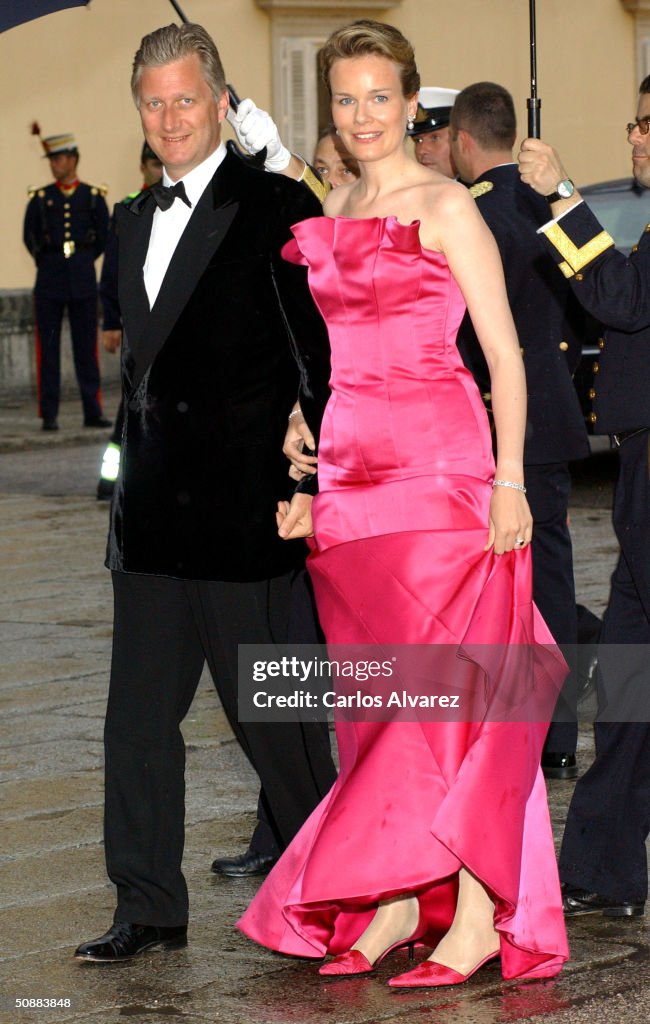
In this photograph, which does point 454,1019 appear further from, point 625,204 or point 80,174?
point 80,174

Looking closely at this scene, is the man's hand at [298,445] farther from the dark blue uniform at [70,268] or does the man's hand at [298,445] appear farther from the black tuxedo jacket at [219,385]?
the dark blue uniform at [70,268]

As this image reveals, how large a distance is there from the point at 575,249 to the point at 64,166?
1195 centimetres

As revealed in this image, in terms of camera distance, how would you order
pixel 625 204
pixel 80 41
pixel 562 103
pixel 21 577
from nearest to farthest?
pixel 21 577
pixel 625 204
pixel 80 41
pixel 562 103

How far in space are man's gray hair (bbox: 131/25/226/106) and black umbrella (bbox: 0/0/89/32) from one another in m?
0.77

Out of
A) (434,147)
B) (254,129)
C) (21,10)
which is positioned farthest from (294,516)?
(434,147)

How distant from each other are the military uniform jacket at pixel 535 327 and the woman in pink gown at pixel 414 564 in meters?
1.68

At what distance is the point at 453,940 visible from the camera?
13.3 ft

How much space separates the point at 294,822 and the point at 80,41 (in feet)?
48.4

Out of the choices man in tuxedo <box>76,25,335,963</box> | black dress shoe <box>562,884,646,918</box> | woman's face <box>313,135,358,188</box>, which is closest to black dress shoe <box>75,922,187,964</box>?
man in tuxedo <box>76,25,335,963</box>

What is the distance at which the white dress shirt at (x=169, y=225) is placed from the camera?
14.0ft

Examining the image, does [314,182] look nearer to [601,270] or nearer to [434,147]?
[601,270]

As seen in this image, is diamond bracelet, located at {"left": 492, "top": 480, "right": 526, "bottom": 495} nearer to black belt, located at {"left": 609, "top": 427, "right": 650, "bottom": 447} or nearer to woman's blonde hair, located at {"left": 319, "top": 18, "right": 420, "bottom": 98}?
black belt, located at {"left": 609, "top": 427, "right": 650, "bottom": 447}

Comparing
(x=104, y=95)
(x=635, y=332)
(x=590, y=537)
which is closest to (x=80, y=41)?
(x=104, y=95)

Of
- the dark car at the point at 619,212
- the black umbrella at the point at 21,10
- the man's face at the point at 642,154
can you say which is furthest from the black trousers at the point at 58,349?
the man's face at the point at 642,154
